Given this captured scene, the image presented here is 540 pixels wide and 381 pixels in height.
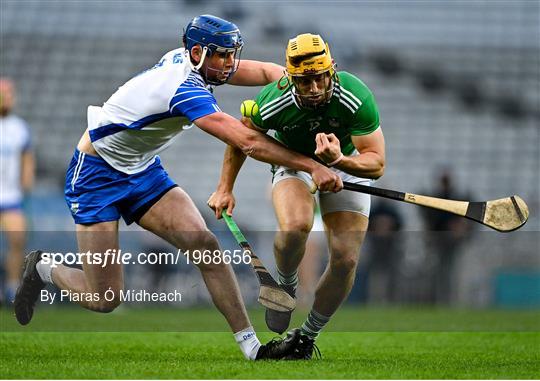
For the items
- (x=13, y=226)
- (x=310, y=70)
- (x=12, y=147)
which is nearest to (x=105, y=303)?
(x=310, y=70)

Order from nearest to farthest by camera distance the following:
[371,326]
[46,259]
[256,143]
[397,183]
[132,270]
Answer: [256,143]
[46,259]
[371,326]
[132,270]
[397,183]

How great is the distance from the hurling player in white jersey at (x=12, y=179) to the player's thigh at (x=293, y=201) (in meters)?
4.23

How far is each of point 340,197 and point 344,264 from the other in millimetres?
361

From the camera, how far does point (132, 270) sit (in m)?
10.8

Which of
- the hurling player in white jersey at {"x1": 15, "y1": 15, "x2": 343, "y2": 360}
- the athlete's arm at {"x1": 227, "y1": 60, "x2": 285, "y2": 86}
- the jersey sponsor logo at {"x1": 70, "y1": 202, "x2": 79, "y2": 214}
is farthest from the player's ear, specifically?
the jersey sponsor logo at {"x1": 70, "y1": 202, "x2": 79, "y2": 214}

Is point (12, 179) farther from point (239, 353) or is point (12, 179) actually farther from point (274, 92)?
point (274, 92)

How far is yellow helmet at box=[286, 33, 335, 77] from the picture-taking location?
17.0 ft

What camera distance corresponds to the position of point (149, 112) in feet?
17.6

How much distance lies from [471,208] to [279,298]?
1.11 metres

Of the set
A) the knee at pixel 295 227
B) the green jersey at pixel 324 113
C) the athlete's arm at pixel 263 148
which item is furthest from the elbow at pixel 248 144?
the knee at pixel 295 227

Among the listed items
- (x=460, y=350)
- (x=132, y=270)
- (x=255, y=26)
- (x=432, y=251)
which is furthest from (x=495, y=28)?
(x=460, y=350)

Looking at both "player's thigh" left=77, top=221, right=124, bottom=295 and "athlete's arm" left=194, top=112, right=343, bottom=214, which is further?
"player's thigh" left=77, top=221, right=124, bottom=295

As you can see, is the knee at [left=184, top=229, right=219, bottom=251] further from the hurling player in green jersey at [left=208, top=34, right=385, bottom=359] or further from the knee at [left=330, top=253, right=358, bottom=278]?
the knee at [left=330, top=253, right=358, bottom=278]

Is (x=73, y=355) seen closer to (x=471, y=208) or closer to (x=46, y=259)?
(x=46, y=259)
